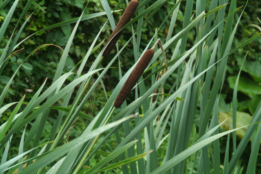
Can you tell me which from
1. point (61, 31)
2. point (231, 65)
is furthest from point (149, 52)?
point (231, 65)

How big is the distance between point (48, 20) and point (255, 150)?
1888 millimetres

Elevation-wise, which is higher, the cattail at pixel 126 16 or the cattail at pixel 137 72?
the cattail at pixel 126 16

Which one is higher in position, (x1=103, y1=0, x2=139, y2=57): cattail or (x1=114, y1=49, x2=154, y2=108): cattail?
(x1=103, y1=0, x2=139, y2=57): cattail

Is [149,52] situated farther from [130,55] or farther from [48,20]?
[130,55]

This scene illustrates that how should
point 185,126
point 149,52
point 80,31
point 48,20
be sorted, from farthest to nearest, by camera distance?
1. point 80,31
2. point 48,20
3. point 185,126
4. point 149,52

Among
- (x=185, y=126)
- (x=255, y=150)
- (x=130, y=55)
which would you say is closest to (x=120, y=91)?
(x=185, y=126)

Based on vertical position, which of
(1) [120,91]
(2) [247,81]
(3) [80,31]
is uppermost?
(1) [120,91]

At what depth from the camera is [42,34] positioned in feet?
7.34

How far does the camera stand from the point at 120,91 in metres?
0.48

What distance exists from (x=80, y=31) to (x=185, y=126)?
1.93 metres

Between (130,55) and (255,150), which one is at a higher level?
(255,150)

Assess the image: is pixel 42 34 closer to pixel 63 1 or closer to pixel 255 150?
pixel 63 1

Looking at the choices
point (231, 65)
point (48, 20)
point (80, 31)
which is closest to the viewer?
point (48, 20)

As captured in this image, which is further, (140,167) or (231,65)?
(231,65)
